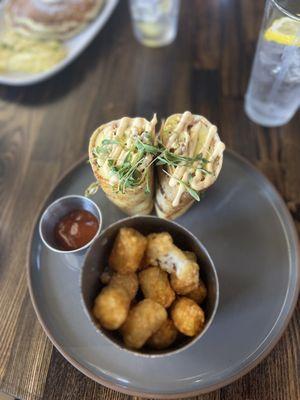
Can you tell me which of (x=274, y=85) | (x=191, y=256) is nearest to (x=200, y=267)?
(x=191, y=256)

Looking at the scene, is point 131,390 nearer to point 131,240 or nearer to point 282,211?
point 131,240

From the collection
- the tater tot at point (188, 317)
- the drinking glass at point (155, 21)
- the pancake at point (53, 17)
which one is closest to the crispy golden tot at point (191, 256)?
the tater tot at point (188, 317)

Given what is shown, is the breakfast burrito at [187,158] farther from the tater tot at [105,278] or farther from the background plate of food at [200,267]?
the tater tot at [105,278]

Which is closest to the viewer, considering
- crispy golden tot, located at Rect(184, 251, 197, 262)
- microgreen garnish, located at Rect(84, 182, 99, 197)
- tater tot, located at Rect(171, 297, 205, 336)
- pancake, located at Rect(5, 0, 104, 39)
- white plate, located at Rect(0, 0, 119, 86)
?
tater tot, located at Rect(171, 297, 205, 336)

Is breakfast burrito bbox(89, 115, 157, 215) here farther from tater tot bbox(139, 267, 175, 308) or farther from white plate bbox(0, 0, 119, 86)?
white plate bbox(0, 0, 119, 86)

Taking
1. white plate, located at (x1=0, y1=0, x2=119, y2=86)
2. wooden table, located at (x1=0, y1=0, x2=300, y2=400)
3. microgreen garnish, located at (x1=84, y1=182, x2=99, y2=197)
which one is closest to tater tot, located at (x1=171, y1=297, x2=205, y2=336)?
wooden table, located at (x1=0, y1=0, x2=300, y2=400)

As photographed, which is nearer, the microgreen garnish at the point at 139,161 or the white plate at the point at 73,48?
the microgreen garnish at the point at 139,161
